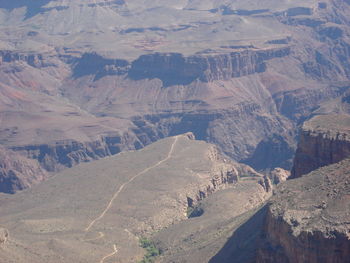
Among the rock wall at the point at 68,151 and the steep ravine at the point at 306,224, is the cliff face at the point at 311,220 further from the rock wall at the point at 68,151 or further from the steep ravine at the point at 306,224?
the rock wall at the point at 68,151

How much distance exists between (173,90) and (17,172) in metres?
43.8

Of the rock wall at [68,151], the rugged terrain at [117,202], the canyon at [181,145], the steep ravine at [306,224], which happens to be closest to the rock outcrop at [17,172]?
the canyon at [181,145]

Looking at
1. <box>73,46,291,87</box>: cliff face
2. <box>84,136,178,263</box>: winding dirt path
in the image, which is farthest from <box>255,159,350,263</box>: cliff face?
<box>73,46,291,87</box>: cliff face

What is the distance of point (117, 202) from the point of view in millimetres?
80188

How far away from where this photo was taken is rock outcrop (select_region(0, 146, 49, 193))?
112938mm

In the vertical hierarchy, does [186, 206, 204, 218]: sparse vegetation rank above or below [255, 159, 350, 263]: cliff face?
below

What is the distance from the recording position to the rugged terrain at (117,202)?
215 feet

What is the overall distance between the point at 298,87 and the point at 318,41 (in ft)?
133

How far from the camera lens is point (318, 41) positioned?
7392 inches

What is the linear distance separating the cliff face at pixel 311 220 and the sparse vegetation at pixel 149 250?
61.0ft

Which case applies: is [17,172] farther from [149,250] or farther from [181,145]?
[149,250]

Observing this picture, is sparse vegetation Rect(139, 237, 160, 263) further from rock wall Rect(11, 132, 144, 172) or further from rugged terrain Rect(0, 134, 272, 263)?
rock wall Rect(11, 132, 144, 172)

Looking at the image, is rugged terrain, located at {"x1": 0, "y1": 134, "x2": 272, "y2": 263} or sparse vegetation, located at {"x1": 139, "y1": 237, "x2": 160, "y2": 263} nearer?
rugged terrain, located at {"x1": 0, "y1": 134, "x2": 272, "y2": 263}

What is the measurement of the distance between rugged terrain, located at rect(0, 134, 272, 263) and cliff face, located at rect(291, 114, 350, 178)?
37.5ft
